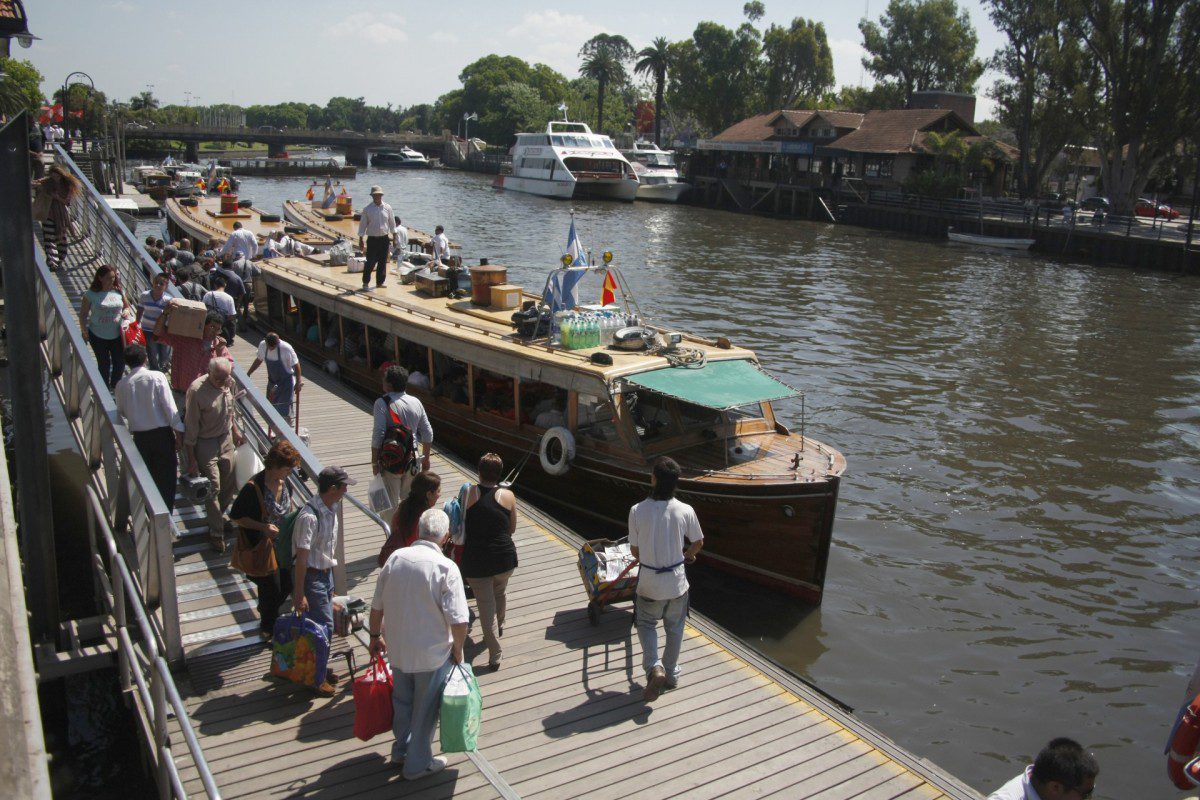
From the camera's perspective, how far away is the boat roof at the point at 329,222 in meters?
24.5

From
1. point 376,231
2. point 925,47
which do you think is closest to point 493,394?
point 376,231

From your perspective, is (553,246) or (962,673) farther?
(553,246)

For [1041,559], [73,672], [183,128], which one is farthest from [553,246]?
[183,128]

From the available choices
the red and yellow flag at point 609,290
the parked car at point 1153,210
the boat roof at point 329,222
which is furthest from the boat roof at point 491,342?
the parked car at point 1153,210

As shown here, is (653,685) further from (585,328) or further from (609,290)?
(609,290)

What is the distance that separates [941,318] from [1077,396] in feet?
27.6

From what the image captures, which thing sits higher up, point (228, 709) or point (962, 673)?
point (228, 709)

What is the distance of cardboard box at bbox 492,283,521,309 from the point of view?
14.1 m

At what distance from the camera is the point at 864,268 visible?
3891 cm

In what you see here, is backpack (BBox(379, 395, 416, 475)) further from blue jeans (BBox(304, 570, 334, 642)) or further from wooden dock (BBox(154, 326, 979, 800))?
blue jeans (BBox(304, 570, 334, 642))

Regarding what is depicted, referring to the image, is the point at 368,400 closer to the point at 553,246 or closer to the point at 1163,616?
the point at 1163,616

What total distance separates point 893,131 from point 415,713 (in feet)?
194

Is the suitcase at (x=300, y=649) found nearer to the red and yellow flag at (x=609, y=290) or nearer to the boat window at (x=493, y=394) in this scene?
the boat window at (x=493, y=394)

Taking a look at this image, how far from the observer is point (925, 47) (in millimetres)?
74812
